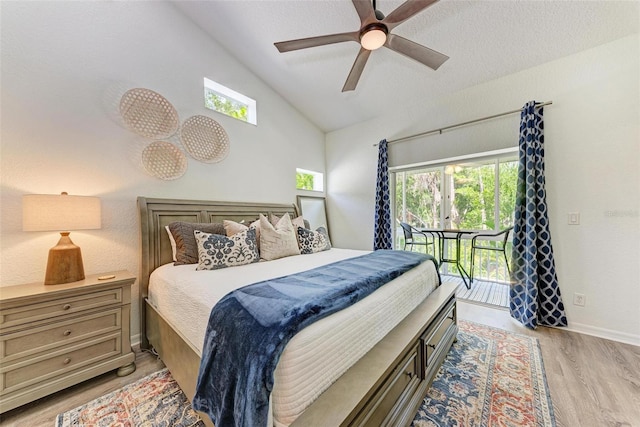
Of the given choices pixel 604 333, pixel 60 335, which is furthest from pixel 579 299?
pixel 60 335

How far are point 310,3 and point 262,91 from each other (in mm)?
1362

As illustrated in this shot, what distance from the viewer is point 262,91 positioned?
3383 mm

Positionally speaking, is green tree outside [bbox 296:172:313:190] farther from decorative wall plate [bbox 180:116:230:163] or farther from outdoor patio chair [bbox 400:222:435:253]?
outdoor patio chair [bbox 400:222:435:253]

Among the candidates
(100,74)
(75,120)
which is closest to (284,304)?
(75,120)

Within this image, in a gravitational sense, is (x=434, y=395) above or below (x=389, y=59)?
below

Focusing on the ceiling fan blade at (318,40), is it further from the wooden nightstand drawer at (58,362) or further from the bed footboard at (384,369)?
the wooden nightstand drawer at (58,362)

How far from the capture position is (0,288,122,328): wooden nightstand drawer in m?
1.35

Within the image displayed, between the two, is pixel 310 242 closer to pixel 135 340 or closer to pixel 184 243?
pixel 184 243

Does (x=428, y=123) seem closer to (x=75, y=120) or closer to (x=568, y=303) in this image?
(x=568, y=303)

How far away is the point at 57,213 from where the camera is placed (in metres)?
1.52

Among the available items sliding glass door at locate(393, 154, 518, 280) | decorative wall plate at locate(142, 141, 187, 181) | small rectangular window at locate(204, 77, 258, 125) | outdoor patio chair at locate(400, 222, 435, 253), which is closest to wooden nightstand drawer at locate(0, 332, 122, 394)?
decorative wall plate at locate(142, 141, 187, 181)

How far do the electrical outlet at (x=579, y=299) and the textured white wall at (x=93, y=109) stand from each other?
3815 mm

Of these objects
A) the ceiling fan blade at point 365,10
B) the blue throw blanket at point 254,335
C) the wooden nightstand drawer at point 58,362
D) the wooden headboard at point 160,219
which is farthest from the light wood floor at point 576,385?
the ceiling fan blade at point 365,10

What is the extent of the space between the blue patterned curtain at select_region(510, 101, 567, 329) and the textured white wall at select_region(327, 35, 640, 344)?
0.12 metres
